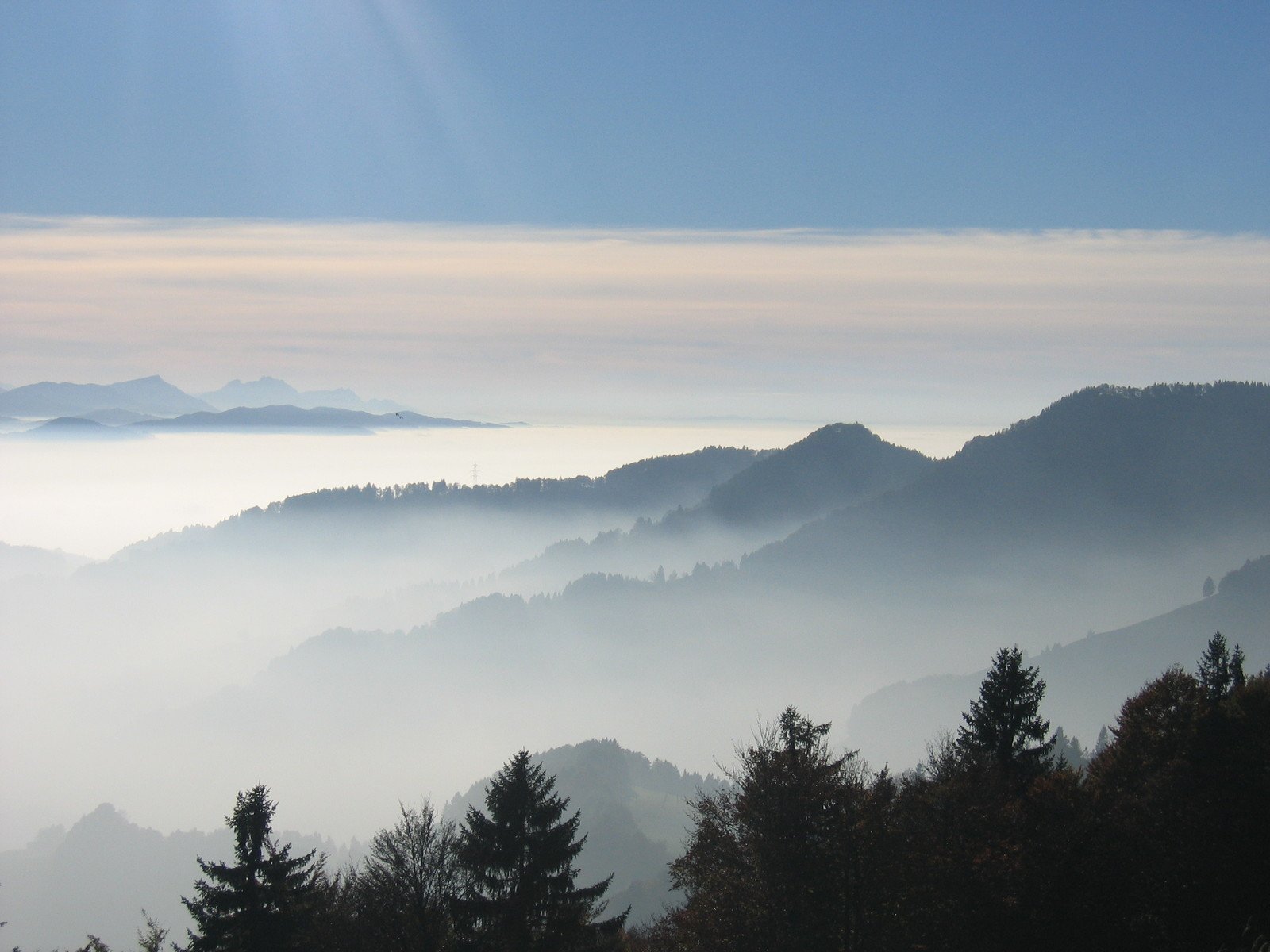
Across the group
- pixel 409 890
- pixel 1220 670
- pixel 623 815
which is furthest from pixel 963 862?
pixel 623 815

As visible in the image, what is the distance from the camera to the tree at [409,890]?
21.6 meters

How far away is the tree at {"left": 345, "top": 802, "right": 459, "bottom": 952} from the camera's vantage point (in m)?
21.6

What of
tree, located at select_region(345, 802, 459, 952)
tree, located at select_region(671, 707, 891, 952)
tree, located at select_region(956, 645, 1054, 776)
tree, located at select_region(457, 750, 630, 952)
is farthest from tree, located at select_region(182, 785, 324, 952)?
tree, located at select_region(956, 645, 1054, 776)

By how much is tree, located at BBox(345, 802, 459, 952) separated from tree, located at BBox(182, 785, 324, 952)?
1.28m

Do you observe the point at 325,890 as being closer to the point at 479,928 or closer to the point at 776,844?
the point at 479,928

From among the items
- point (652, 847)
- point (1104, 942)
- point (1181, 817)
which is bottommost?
point (652, 847)

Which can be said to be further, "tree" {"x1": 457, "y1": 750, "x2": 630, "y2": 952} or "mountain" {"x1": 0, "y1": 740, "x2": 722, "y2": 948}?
"mountain" {"x1": 0, "y1": 740, "x2": 722, "y2": 948}

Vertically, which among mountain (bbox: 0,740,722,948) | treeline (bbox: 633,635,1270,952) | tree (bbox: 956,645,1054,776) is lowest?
mountain (bbox: 0,740,722,948)

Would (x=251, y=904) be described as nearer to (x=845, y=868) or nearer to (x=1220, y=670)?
(x=845, y=868)

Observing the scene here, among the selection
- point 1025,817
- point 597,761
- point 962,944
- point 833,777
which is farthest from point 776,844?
point 597,761

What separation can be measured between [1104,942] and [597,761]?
567 feet

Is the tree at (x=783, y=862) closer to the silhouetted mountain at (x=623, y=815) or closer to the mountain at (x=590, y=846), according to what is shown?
the silhouetted mountain at (x=623, y=815)

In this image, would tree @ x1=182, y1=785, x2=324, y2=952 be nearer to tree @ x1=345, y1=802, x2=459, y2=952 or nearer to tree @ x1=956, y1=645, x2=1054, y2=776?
tree @ x1=345, y1=802, x2=459, y2=952

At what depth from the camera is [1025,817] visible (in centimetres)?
2112
